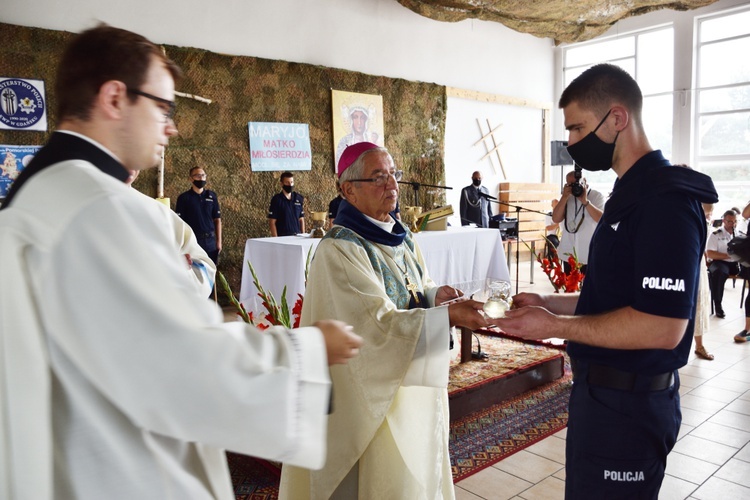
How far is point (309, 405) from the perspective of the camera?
102 cm

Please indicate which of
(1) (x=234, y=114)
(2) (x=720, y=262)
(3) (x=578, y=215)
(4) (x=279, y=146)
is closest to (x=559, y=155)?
(2) (x=720, y=262)

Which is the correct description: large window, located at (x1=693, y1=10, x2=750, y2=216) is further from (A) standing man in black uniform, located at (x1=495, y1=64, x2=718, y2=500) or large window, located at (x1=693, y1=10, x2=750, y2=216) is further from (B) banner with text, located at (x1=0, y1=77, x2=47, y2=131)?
(B) banner with text, located at (x1=0, y1=77, x2=47, y2=131)

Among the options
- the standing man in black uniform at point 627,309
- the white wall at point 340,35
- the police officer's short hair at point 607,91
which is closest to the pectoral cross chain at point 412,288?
the standing man in black uniform at point 627,309

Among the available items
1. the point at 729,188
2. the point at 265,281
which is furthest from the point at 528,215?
Answer: the point at 265,281

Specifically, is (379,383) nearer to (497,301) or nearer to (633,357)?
(497,301)

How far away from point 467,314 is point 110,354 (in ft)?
4.26

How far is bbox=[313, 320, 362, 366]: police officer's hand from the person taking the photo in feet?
3.65

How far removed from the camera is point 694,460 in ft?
11.1

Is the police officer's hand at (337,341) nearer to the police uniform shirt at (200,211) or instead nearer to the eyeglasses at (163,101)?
the eyeglasses at (163,101)

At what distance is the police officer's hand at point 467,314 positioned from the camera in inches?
76.0

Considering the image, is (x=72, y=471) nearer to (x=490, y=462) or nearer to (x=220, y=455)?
(x=220, y=455)

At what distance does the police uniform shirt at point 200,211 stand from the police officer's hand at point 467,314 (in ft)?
20.1

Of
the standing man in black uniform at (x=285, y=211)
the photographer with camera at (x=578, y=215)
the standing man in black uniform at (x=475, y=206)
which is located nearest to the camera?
the photographer with camera at (x=578, y=215)

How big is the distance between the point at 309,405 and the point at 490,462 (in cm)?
272
